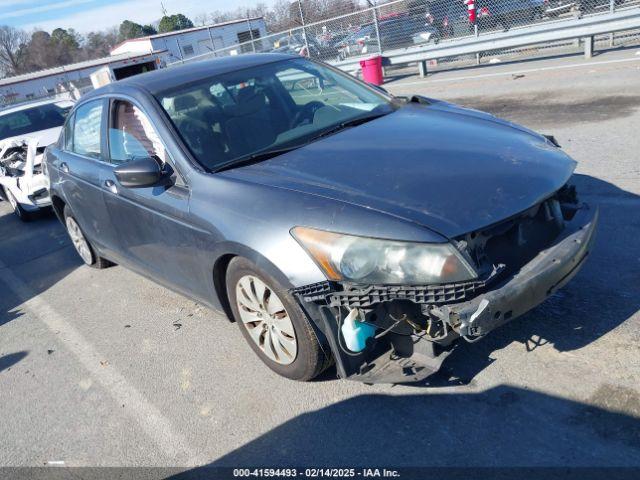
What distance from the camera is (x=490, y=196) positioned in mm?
2846

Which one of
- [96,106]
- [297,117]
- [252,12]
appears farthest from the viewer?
[252,12]

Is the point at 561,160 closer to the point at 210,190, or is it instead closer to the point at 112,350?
the point at 210,190

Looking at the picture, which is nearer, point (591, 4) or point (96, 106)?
point (96, 106)

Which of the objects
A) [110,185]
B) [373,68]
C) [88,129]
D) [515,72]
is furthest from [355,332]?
[373,68]

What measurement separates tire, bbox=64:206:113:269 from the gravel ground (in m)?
0.61

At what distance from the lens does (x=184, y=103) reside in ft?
13.0

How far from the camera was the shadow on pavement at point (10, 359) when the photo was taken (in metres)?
4.35

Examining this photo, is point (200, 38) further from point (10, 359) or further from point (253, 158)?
point (253, 158)

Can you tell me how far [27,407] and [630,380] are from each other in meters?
3.46

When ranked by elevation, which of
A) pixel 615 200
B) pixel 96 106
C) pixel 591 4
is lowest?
pixel 615 200

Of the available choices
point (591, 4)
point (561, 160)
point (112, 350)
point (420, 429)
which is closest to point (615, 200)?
point (561, 160)

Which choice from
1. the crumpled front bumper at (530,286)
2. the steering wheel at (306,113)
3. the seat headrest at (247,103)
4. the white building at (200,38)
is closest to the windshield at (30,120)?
the seat headrest at (247,103)

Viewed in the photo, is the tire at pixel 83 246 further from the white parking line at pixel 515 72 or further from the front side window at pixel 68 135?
the white parking line at pixel 515 72

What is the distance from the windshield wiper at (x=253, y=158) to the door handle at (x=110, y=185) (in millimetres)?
1154
